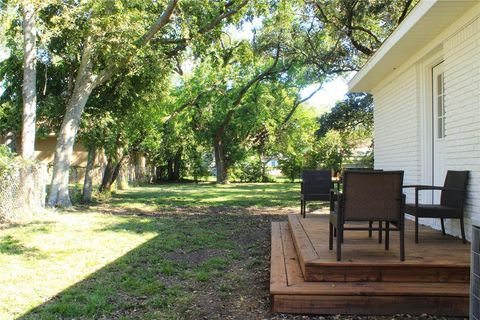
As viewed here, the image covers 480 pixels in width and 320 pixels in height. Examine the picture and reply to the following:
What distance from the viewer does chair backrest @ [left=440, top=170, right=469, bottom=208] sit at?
4875 millimetres

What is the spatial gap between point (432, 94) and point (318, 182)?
7.93 feet

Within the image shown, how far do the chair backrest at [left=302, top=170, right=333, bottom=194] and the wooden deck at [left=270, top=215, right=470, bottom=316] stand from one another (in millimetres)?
3269

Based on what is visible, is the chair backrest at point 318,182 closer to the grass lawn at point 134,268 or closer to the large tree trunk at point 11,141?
the grass lawn at point 134,268

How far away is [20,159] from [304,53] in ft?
34.4

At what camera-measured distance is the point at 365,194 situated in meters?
4.02

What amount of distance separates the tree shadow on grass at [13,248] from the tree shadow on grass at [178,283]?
1.42 metres

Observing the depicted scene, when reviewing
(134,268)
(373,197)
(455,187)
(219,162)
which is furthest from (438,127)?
(219,162)

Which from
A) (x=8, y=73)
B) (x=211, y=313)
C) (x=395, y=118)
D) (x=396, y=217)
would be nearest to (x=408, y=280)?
(x=396, y=217)

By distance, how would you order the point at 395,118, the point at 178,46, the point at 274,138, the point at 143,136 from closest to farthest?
the point at 395,118 < the point at 178,46 < the point at 143,136 < the point at 274,138

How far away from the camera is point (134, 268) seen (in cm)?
532

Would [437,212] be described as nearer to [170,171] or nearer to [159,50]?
[159,50]

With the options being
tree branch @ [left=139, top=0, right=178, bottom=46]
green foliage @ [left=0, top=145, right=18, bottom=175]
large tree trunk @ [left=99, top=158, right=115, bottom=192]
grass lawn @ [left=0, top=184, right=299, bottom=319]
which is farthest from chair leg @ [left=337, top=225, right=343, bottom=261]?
large tree trunk @ [left=99, top=158, right=115, bottom=192]

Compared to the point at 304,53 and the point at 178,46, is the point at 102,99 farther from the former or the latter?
the point at 304,53

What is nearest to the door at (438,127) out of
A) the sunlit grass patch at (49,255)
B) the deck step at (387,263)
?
the deck step at (387,263)
